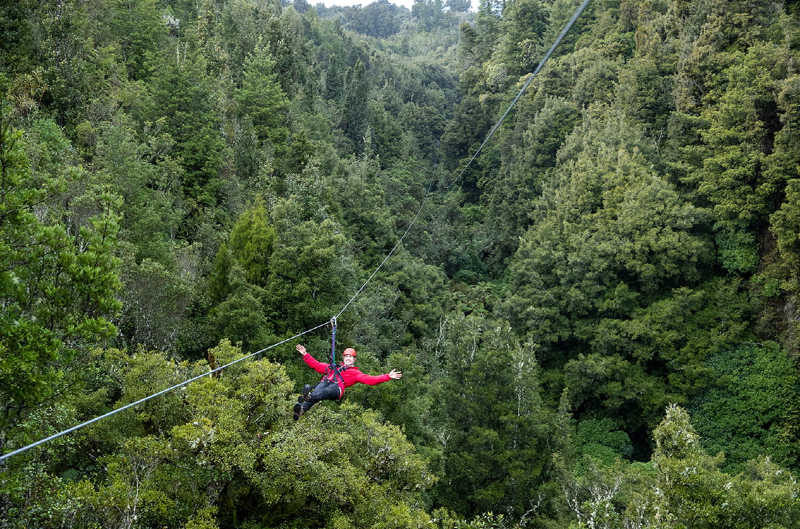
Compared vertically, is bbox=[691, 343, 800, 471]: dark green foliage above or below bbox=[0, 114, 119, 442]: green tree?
below

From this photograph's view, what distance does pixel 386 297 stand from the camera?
31.9 m

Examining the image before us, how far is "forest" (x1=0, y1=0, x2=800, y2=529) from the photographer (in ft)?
31.4

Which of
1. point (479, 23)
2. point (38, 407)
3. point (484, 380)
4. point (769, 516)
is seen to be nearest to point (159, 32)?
point (484, 380)

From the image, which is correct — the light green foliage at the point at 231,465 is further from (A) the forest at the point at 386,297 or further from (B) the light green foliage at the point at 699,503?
(B) the light green foliage at the point at 699,503

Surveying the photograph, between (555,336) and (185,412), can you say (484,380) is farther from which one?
(185,412)

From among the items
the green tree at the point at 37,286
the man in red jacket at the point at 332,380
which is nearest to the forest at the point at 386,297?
the green tree at the point at 37,286

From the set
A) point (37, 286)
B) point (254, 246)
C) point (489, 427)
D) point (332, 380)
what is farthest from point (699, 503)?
point (254, 246)

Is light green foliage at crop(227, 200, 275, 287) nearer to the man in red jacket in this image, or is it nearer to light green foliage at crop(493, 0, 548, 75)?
the man in red jacket

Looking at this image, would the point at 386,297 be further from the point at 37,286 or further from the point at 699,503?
the point at 37,286

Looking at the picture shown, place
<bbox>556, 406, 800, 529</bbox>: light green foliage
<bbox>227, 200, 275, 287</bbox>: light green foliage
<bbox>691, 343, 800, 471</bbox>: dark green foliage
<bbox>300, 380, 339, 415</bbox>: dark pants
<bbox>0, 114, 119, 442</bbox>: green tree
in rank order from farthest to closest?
<bbox>691, 343, 800, 471</bbox>: dark green foliage → <bbox>227, 200, 275, 287</bbox>: light green foliage → <bbox>556, 406, 800, 529</bbox>: light green foliage → <bbox>300, 380, 339, 415</bbox>: dark pants → <bbox>0, 114, 119, 442</bbox>: green tree

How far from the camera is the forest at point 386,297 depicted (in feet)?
31.4

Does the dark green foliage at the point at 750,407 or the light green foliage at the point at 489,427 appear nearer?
the light green foliage at the point at 489,427

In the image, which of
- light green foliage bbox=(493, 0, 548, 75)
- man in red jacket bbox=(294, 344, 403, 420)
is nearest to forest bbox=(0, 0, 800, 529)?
man in red jacket bbox=(294, 344, 403, 420)

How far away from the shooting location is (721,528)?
13.0 metres
